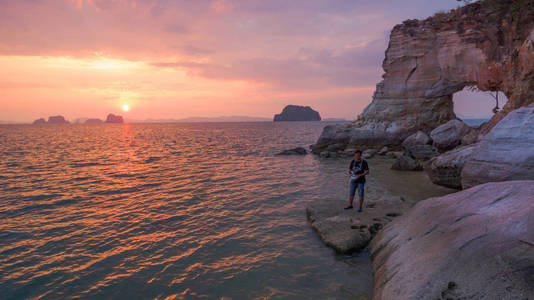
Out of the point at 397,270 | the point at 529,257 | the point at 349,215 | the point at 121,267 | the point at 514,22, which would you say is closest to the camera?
the point at 529,257

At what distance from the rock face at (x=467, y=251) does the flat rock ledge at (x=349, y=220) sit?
42.0 inches

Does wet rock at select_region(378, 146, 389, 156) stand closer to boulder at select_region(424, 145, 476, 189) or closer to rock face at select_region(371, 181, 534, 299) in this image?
boulder at select_region(424, 145, 476, 189)

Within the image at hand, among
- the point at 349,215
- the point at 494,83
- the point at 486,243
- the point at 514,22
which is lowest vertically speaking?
the point at 349,215

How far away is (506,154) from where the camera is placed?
7656mm

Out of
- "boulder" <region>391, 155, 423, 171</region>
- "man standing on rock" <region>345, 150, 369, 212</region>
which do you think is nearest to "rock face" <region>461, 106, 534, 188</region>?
"man standing on rock" <region>345, 150, 369, 212</region>

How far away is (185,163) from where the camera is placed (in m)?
22.0

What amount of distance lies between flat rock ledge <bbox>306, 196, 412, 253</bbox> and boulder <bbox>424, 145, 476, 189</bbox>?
2.69 meters

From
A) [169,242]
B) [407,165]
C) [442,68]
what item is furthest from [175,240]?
[442,68]

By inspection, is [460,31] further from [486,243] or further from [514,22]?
[486,243]

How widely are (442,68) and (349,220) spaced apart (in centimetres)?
2502

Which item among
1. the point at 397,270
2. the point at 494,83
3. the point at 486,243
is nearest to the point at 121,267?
the point at 397,270

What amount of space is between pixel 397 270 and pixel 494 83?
80.8 feet

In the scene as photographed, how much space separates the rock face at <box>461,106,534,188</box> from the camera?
23.7ft

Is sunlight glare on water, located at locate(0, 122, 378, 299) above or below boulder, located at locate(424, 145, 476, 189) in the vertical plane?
below
